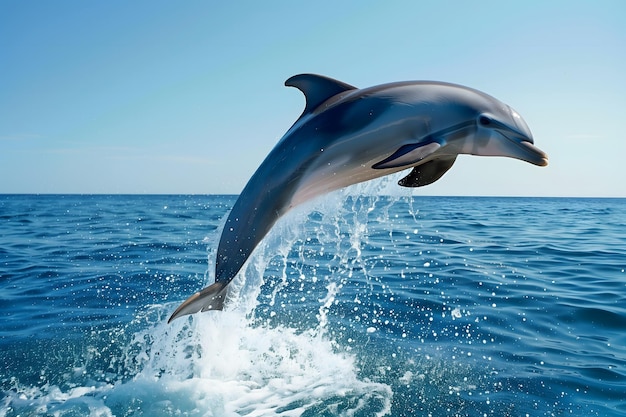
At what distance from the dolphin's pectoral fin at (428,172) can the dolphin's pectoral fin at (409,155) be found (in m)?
0.52

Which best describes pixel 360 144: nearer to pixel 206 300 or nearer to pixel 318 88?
pixel 318 88

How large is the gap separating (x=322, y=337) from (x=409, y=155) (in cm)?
430

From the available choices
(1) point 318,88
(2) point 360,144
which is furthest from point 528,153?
→ (1) point 318,88

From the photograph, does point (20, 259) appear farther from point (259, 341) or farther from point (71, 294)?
point (259, 341)

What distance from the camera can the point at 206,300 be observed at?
4.46 m

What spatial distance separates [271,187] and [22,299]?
7.67 metres

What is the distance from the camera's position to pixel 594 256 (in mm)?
13797

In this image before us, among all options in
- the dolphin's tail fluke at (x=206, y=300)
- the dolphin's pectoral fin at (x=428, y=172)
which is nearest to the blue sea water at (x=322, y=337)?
the dolphin's tail fluke at (x=206, y=300)

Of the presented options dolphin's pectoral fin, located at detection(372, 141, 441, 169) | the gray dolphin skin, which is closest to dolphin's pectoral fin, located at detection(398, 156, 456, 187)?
the gray dolphin skin

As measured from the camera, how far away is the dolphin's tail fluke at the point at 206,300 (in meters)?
4.30

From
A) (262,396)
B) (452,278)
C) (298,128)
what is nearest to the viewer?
(298,128)

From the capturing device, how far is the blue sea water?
539cm

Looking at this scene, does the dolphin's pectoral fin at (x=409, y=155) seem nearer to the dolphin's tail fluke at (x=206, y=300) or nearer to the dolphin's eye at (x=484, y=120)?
the dolphin's eye at (x=484, y=120)

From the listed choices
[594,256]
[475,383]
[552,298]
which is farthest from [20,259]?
[594,256]
